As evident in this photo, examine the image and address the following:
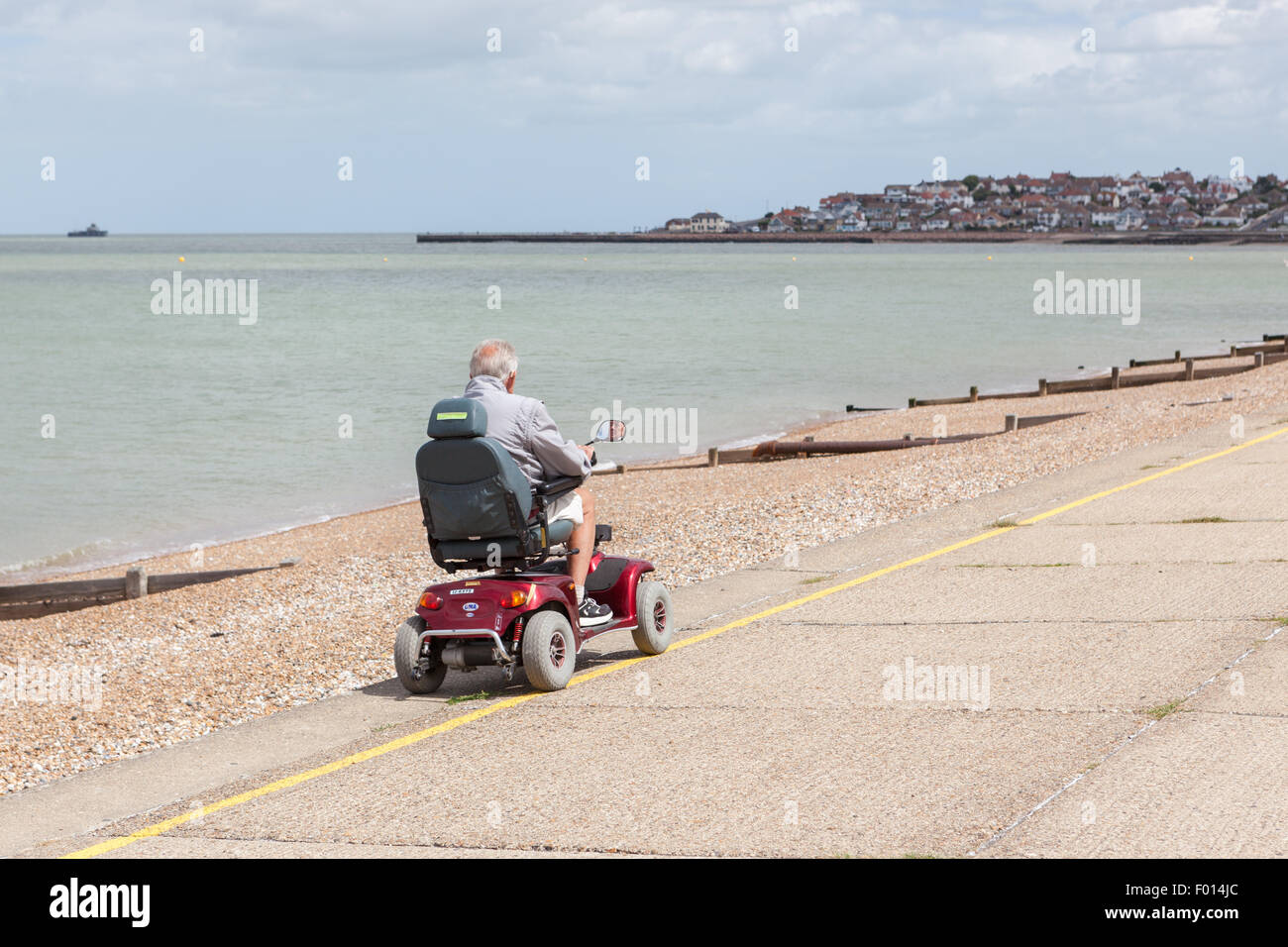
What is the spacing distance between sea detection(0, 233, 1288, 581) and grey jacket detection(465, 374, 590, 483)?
13.9 metres

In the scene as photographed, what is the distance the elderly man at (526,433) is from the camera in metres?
7.25

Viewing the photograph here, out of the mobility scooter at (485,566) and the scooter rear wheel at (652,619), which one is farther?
the scooter rear wheel at (652,619)

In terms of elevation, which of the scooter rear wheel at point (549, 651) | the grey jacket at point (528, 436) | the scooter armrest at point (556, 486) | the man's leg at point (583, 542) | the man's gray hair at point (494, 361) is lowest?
the scooter rear wheel at point (549, 651)

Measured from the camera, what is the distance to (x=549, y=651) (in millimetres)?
7180

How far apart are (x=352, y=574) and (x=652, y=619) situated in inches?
227

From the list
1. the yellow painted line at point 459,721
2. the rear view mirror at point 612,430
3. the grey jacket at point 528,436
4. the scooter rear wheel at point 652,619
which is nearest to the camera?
the yellow painted line at point 459,721

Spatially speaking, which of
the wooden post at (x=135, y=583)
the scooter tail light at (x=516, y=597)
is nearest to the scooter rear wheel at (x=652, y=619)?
the scooter tail light at (x=516, y=597)

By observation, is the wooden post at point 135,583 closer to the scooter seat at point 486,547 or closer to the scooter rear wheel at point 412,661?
the scooter rear wheel at point 412,661

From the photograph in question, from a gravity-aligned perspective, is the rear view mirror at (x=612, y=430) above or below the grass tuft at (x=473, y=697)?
above

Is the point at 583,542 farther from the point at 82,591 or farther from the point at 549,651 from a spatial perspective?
the point at 82,591

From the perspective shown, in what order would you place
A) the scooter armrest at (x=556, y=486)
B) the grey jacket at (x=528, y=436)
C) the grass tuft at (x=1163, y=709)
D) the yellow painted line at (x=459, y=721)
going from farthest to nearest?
the scooter armrest at (x=556, y=486) < the grey jacket at (x=528, y=436) < the grass tuft at (x=1163, y=709) < the yellow painted line at (x=459, y=721)
